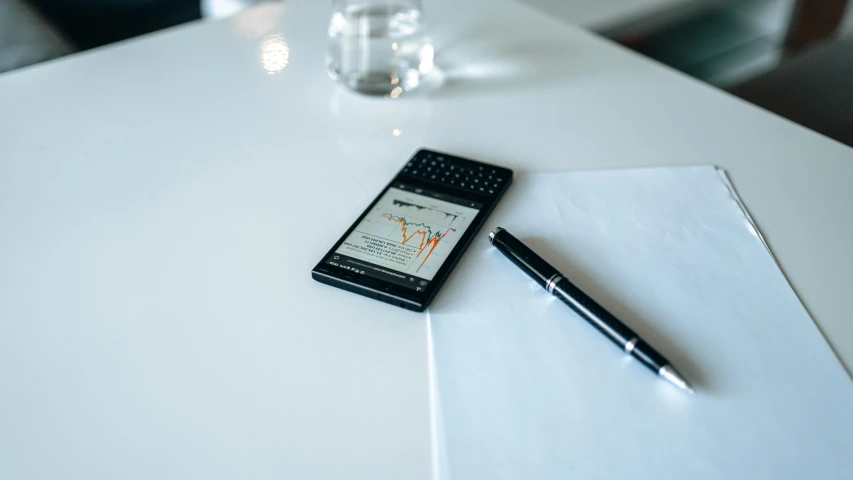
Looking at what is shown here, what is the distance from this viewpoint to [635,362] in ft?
1.59

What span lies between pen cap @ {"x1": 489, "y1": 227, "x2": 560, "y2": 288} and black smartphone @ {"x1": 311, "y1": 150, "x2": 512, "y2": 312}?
0.08 ft

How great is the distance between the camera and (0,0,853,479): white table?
1.48 feet

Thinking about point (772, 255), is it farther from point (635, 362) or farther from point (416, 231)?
point (416, 231)

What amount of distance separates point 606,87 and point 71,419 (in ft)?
2.05

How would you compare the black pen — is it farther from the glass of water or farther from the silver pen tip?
the glass of water

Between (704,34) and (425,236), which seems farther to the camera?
(704,34)

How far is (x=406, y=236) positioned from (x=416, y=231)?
0.01 meters

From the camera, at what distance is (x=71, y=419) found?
0.46 metres

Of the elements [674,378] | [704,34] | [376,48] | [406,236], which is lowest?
[674,378]

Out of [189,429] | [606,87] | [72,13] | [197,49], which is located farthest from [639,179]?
[72,13]

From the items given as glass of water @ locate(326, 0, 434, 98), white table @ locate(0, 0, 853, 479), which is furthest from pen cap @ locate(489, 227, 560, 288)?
glass of water @ locate(326, 0, 434, 98)

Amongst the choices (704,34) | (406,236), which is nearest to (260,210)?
(406,236)

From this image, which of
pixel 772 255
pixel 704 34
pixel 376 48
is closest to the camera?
pixel 772 255

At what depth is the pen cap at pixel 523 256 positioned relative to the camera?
538 mm
